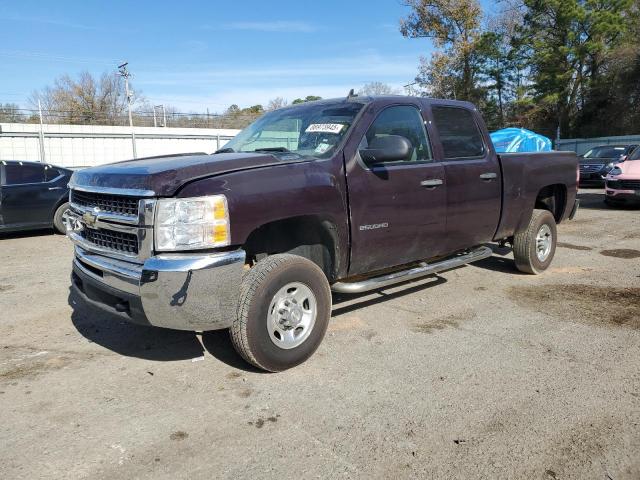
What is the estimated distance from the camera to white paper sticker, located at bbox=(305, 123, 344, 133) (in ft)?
13.8

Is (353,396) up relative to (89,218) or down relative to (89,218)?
down

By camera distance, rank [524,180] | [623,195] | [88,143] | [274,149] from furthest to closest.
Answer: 1. [88,143]
2. [623,195]
3. [524,180]
4. [274,149]

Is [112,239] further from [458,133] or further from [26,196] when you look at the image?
[26,196]

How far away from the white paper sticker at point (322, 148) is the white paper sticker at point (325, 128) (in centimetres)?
16

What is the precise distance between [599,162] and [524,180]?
592 inches

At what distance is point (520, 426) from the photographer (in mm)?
2955

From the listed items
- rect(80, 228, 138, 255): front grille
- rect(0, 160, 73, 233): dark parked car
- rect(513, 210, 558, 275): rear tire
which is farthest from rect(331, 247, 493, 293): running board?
rect(0, 160, 73, 233): dark parked car

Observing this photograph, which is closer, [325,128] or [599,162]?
[325,128]

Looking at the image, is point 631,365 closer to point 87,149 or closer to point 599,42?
point 87,149

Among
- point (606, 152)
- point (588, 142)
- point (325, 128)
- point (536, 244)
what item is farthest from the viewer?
point (588, 142)

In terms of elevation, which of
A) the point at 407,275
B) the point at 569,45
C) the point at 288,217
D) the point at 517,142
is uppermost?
the point at 569,45

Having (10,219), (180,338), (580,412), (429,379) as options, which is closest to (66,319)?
(180,338)

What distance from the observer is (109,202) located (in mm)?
3533

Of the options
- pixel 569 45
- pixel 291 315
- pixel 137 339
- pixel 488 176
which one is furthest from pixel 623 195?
pixel 569 45
